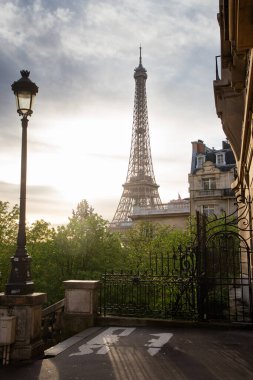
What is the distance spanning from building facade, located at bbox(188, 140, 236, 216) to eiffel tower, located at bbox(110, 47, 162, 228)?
34218mm

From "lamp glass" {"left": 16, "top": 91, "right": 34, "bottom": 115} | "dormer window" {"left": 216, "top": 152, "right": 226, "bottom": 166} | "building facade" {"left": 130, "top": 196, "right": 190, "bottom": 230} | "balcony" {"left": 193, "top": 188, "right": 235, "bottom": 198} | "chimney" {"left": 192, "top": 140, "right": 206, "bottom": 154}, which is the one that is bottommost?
"lamp glass" {"left": 16, "top": 91, "right": 34, "bottom": 115}

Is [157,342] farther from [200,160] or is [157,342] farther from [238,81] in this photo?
[200,160]

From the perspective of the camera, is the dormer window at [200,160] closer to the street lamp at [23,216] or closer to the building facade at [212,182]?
the building facade at [212,182]

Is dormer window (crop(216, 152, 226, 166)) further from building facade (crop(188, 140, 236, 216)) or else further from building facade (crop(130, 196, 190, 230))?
building facade (crop(130, 196, 190, 230))

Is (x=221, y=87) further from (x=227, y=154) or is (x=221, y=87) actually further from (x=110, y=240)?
(x=227, y=154)

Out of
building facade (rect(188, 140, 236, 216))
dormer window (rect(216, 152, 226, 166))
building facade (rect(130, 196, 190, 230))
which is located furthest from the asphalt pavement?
building facade (rect(130, 196, 190, 230))

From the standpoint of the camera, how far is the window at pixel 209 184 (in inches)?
1838

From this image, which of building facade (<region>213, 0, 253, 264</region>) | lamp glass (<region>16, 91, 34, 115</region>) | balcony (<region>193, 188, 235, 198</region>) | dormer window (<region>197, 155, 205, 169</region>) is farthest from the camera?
dormer window (<region>197, 155, 205, 169</region>)

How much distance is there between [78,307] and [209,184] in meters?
38.8

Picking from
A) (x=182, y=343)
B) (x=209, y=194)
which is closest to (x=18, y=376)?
(x=182, y=343)

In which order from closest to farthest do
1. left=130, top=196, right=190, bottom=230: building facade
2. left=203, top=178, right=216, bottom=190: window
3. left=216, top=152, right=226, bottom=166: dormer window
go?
left=203, top=178, right=216, bottom=190: window, left=216, top=152, right=226, bottom=166: dormer window, left=130, top=196, right=190, bottom=230: building facade

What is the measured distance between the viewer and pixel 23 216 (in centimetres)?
775

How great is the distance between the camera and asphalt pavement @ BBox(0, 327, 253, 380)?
6121 millimetres

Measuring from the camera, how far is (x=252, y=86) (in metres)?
6.12
